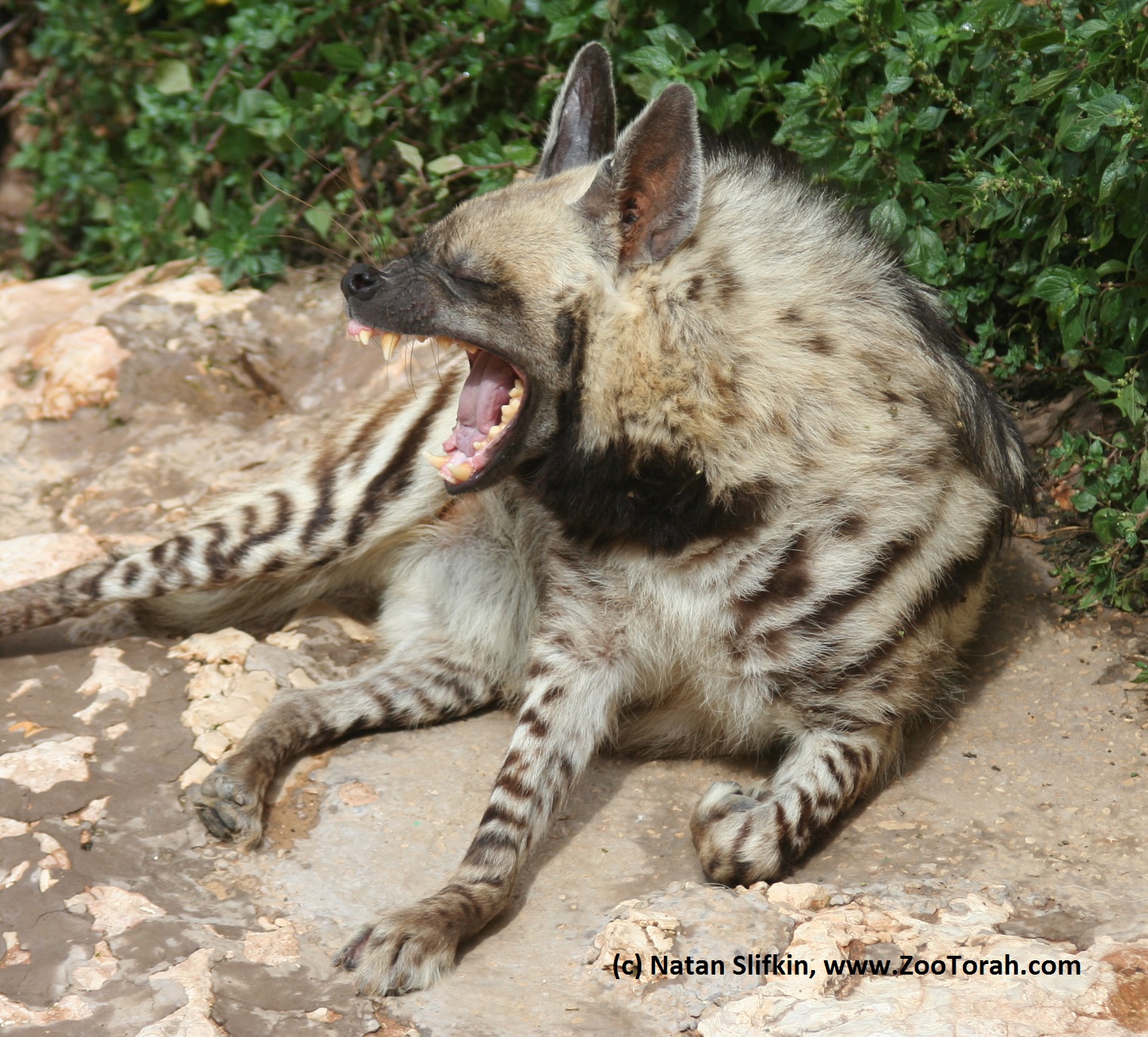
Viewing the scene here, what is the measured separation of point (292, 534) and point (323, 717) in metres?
0.55

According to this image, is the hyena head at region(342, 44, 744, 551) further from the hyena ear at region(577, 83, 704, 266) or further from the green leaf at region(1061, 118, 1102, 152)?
the green leaf at region(1061, 118, 1102, 152)

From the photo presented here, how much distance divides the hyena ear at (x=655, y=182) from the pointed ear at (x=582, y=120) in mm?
468

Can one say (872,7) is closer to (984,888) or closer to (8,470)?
(984,888)

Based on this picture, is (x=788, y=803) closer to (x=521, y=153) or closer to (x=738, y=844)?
(x=738, y=844)

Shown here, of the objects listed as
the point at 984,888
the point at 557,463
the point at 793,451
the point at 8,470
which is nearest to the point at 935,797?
the point at 984,888

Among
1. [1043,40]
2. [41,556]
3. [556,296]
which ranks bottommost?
[41,556]

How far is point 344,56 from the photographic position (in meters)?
4.41

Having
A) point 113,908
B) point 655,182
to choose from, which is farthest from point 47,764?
point 655,182

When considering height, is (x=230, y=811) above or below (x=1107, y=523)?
below

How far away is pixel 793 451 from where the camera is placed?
2748 mm

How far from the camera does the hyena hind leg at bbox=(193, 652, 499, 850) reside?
9.23ft

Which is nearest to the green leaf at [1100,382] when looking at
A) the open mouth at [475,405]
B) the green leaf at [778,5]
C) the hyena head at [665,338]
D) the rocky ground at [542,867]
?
the hyena head at [665,338]

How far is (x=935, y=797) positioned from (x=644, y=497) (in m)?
0.92

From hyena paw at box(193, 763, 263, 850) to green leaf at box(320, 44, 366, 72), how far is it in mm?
2617
